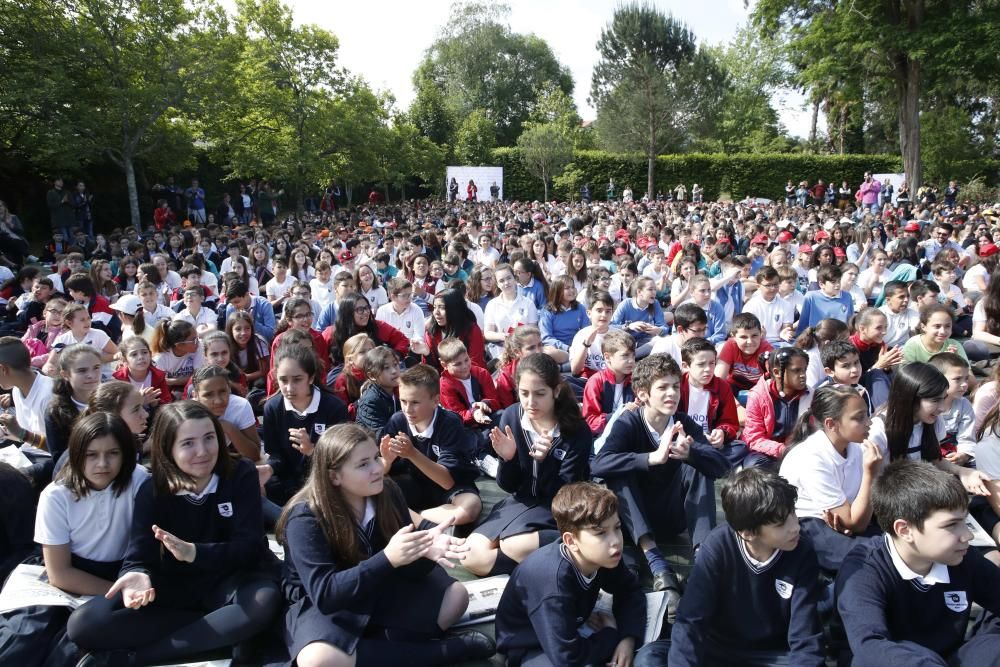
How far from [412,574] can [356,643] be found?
0.37m

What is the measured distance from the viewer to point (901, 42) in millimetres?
24047

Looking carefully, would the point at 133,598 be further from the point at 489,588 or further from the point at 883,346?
the point at 883,346

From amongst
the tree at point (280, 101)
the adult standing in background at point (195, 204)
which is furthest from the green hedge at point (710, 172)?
the adult standing in background at point (195, 204)

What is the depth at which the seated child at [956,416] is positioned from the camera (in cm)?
405

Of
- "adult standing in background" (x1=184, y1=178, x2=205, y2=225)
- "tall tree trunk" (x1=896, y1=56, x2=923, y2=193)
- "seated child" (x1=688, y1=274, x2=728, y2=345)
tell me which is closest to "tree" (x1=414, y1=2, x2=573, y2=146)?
"tall tree trunk" (x1=896, y1=56, x2=923, y2=193)

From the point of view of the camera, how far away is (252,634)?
3043 millimetres

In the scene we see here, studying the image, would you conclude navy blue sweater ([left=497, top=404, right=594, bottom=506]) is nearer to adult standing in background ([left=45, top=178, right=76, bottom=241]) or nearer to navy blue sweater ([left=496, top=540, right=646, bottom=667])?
navy blue sweater ([left=496, top=540, right=646, bottom=667])

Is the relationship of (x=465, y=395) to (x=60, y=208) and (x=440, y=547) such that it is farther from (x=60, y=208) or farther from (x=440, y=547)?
(x=60, y=208)

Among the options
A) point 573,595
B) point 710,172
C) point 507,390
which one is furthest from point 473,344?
point 710,172

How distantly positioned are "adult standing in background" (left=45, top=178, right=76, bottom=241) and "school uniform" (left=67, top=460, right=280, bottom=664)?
1524 centimetres

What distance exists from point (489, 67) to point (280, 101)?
111ft

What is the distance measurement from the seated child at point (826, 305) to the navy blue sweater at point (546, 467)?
13.2 feet

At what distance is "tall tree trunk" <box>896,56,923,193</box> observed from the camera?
2575cm

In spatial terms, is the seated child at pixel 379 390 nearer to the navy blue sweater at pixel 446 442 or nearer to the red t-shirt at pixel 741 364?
the navy blue sweater at pixel 446 442
